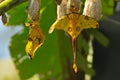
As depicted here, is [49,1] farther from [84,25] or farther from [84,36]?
[84,25]

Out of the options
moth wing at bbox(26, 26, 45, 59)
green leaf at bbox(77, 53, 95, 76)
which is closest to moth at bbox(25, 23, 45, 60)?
moth wing at bbox(26, 26, 45, 59)

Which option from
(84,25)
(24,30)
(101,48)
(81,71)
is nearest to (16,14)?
(24,30)

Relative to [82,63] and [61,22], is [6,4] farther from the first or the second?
[82,63]

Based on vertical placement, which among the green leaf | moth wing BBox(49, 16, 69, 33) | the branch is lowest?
the green leaf

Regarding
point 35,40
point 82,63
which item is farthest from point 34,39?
point 82,63

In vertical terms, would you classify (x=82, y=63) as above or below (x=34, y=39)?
below

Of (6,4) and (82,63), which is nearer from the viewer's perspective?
(6,4)

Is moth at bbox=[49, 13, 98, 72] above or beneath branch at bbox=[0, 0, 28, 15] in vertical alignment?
beneath

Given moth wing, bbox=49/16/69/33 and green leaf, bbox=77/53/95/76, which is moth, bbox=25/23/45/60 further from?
green leaf, bbox=77/53/95/76

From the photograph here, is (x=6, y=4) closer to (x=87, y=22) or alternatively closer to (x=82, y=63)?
(x=87, y=22)
